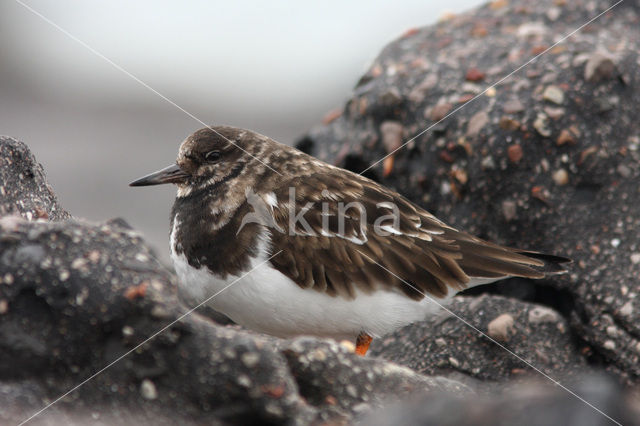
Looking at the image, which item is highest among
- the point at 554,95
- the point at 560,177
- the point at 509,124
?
the point at 554,95

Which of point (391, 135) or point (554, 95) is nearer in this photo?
point (554, 95)

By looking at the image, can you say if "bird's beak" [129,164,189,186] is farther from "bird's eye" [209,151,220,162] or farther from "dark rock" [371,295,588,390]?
"dark rock" [371,295,588,390]

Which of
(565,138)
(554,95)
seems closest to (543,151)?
(565,138)

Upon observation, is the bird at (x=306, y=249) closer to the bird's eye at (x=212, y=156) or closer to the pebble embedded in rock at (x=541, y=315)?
the bird's eye at (x=212, y=156)

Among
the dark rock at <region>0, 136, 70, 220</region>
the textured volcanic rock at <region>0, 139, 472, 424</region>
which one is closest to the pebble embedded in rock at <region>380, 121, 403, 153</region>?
the dark rock at <region>0, 136, 70, 220</region>

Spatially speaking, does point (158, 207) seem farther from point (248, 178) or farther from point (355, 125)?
point (248, 178)

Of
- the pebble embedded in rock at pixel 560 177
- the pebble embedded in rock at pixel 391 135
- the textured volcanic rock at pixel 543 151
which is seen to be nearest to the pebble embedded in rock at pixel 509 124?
the textured volcanic rock at pixel 543 151

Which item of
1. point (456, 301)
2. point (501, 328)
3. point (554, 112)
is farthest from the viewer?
point (554, 112)

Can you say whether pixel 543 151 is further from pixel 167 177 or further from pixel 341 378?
pixel 341 378
